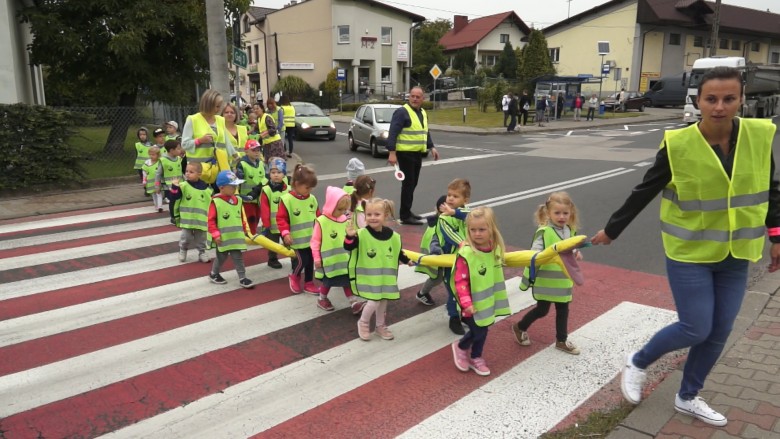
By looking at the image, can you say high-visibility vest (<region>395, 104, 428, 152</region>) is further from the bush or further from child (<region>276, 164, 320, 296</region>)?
the bush

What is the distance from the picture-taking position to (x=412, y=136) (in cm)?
873

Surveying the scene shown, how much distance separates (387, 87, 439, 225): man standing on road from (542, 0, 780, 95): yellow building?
142ft

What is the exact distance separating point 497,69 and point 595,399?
2294 inches

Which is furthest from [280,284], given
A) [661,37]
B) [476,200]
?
[661,37]

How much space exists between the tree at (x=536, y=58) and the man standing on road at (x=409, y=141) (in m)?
39.4

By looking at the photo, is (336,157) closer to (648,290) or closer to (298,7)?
(648,290)

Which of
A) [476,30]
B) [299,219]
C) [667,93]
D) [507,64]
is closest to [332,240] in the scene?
[299,219]

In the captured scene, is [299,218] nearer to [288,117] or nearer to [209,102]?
[209,102]

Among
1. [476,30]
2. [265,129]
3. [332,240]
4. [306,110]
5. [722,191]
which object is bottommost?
[332,240]

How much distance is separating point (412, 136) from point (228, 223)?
11.9ft

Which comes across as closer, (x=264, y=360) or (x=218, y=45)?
(x=264, y=360)

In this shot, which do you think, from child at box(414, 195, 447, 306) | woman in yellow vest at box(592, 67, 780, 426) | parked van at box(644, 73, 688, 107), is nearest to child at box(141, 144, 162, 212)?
child at box(414, 195, 447, 306)

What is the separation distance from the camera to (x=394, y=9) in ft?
177

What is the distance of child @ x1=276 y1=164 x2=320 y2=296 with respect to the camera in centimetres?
570
